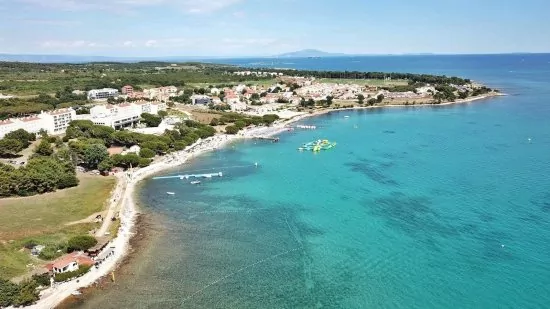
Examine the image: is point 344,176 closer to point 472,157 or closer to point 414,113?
point 472,157

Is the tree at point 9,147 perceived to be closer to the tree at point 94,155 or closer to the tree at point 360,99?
the tree at point 94,155

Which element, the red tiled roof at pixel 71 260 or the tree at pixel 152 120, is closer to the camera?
the red tiled roof at pixel 71 260

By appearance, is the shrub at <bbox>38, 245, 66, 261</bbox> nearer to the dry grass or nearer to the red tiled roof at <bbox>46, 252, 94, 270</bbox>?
the red tiled roof at <bbox>46, 252, 94, 270</bbox>

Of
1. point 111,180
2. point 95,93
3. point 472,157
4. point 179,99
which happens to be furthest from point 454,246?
point 95,93

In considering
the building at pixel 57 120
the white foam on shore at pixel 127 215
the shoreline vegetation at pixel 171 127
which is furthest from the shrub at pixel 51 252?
the building at pixel 57 120

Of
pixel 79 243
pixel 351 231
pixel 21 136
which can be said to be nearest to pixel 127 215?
pixel 79 243

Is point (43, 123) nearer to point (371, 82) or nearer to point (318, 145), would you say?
point (318, 145)

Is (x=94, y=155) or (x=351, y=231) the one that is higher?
(x=94, y=155)
